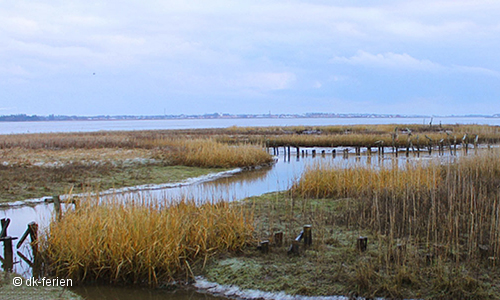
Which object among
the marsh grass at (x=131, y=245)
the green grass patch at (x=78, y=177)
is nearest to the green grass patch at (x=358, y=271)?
the marsh grass at (x=131, y=245)

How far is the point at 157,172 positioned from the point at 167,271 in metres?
12.9

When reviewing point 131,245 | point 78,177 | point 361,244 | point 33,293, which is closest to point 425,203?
point 361,244

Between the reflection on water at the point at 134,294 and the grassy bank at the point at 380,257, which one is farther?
the reflection on water at the point at 134,294

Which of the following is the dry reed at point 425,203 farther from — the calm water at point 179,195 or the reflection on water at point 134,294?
the reflection on water at point 134,294

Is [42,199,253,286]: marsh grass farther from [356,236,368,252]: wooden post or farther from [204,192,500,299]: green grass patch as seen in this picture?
[356,236,368,252]: wooden post

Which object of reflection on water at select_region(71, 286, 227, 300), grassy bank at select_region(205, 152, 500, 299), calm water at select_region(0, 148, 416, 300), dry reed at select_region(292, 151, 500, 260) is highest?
dry reed at select_region(292, 151, 500, 260)

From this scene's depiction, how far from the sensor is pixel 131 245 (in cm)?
689

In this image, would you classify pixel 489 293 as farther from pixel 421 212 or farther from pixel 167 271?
pixel 167 271

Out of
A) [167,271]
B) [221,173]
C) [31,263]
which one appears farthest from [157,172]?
[167,271]

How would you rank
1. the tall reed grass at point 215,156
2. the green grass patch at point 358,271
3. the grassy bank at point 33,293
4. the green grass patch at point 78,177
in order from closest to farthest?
the green grass patch at point 358,271 → the grassy bank at point 33,293 → the green grass patch at point 78,177 → the tall reed grass at point 215,156

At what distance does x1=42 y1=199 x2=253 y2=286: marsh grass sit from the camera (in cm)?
683

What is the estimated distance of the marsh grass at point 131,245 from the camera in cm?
683

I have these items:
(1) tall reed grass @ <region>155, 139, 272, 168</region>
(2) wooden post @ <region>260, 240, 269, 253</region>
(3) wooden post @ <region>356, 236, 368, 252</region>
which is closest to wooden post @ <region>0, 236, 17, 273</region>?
(2) wooden post @ <region>260, 240, 269, 253</region>

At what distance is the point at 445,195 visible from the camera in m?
10.0
